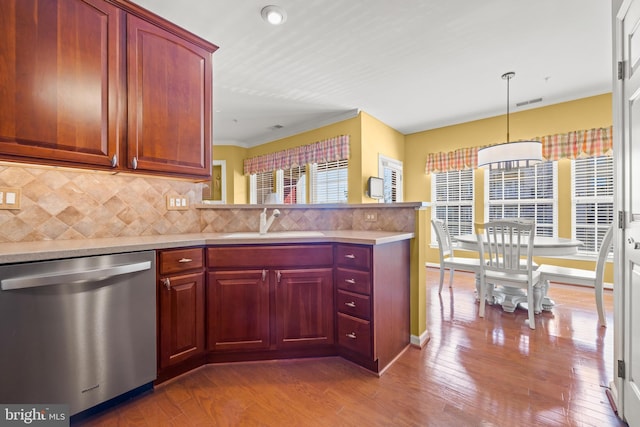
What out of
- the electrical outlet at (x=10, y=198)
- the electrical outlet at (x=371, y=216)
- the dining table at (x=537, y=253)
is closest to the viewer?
the electrical outlet at (x=10, y=198)

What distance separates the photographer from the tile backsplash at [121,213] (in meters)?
1.66

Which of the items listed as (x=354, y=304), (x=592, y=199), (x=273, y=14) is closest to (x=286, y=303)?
(x=354, y=304)

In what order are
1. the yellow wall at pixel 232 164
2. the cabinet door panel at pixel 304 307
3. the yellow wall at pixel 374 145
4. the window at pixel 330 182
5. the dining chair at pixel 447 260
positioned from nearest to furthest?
the cabinet door panel at pixel 304 307
the dining chair at pixel 447 260
the yellow wall at pixel 374 145
the window at pixel 330 182
the yellow wall at pixel 232 164

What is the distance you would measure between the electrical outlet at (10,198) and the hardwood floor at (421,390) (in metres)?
1.28

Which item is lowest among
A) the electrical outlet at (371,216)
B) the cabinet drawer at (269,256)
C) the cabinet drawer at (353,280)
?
the cabinet drawer at (353,280)

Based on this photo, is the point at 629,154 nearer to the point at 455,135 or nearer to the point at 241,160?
the point at 455,135

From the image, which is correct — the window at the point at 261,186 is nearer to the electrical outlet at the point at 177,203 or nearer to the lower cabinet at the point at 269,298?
the electrical outlet at the point at 177,203


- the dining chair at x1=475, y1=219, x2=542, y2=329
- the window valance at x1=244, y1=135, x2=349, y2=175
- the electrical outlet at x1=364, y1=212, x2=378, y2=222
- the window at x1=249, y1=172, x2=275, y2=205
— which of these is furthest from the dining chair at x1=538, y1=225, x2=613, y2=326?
the window at x1=249, y1=172, x2=275, y2=205

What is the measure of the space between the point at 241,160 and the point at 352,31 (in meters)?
4.65

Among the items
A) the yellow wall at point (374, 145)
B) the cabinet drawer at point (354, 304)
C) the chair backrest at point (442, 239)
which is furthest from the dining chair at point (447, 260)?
the cabinet drawer at point (354, 304)

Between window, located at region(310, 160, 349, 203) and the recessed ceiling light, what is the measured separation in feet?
8.62

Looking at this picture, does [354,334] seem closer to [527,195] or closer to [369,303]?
[369,303]

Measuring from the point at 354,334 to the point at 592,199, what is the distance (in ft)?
13.8

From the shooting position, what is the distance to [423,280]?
91.2 inches
